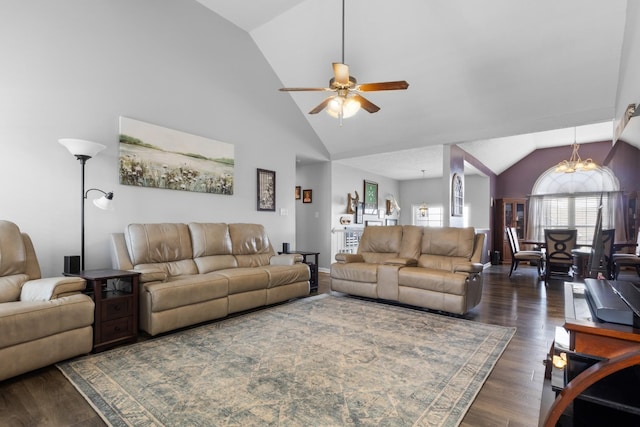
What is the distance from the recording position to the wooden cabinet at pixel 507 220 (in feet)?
28.5

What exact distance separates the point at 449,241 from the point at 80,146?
166 inches

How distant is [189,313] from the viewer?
3.06 m

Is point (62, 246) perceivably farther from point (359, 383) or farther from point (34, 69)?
point (359, 383)

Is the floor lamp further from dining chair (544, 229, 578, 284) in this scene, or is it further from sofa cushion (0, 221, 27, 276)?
dining chair (544, 229, 578, 284)

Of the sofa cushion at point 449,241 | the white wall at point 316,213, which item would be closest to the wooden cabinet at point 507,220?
the white wall at point 316,213

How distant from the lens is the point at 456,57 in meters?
4.07

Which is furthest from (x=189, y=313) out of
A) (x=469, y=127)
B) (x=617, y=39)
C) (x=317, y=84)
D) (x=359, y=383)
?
(x=617, y=39)

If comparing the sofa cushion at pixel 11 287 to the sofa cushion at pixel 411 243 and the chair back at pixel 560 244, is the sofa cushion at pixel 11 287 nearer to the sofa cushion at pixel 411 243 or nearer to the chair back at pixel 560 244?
the sofa cushion at pixel 411 243

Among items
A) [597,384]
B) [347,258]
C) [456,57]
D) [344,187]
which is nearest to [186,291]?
[347,258]

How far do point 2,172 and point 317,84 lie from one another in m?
3.96

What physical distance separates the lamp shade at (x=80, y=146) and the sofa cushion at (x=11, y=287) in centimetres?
115

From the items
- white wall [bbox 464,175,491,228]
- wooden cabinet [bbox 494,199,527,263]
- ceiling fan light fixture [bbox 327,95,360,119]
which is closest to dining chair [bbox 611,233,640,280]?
ceiling fan light fixture [bbox 327,95,360,119]

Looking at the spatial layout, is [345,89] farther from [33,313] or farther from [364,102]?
[33,313]

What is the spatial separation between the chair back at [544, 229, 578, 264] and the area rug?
11.3 feet
